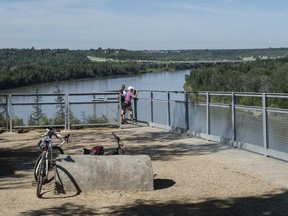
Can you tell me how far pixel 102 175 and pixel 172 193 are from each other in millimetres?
1101

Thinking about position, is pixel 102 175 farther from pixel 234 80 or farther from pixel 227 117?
pixel 234 80

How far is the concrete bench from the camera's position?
751cm

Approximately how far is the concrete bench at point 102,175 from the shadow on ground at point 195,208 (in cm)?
60

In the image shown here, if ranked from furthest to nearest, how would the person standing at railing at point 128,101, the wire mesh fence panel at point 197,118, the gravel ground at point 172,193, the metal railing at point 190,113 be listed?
1. the person standing at railing at point 128,101
2. the wire mesh fence panel at point 197,118
3. the metal railing at point 190,113
4. the gravel ground at point 172,193

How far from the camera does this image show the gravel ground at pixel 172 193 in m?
6.57

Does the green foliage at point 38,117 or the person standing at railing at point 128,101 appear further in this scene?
the person standing at railing at point 128,101

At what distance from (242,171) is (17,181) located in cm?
407

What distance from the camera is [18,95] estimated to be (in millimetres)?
17562

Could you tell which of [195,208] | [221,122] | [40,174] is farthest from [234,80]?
[195,208]

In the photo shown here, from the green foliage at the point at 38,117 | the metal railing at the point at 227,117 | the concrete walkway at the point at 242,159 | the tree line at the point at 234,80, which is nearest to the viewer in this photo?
the concrete walkway at the point at 242,159

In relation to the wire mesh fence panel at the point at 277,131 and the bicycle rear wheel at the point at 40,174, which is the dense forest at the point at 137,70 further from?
the bicycle rear wheel at the point at 40,174

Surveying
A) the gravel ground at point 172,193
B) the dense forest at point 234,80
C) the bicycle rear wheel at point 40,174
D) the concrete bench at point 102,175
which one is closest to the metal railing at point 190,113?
the gravel ground at point 172,193

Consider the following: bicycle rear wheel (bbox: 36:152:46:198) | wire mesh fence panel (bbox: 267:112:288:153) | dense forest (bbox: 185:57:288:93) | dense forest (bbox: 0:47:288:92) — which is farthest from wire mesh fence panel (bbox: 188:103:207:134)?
dense forest (bbox: 0:47:288:92)

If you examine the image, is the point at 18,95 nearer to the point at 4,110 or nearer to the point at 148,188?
the point at 4,110
